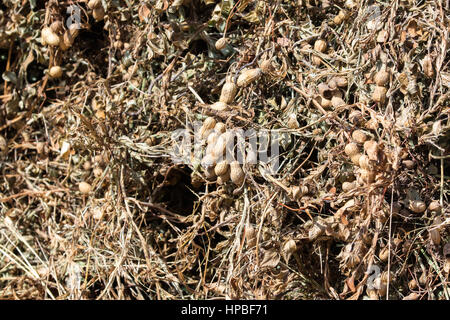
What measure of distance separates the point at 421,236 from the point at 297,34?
0.50m

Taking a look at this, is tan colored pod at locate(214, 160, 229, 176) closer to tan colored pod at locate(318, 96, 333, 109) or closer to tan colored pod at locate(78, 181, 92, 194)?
tan colored pod at locate(318, 96, 333, 109)

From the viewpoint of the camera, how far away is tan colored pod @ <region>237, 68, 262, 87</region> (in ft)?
3.85

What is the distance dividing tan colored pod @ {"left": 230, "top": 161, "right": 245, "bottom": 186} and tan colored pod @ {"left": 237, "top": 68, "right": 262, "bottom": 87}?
170mm

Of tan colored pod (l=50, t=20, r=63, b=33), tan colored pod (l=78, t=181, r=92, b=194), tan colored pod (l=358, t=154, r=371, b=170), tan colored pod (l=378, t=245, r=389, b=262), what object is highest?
tan colored pod (l=50, t=20, r=63, b=33)

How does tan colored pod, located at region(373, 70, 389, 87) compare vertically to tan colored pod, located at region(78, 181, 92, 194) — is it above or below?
above

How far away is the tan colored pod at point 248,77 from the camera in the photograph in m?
1.17

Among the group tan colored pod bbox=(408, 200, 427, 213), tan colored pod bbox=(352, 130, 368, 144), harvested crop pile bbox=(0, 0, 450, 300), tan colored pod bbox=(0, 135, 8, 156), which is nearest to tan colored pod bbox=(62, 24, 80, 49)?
harvested crop pile bbox=(0, 0, 450, 300)

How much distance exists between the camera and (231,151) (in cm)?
112

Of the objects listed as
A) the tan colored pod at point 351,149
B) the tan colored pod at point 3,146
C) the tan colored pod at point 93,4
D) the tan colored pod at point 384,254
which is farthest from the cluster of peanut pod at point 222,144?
the tan colored pod at point 3,146

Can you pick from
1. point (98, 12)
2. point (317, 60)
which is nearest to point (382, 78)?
point (317, 60)

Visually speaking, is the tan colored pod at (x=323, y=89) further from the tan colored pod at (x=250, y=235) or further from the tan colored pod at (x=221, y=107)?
the tan colored pod at (x=250, y=235)

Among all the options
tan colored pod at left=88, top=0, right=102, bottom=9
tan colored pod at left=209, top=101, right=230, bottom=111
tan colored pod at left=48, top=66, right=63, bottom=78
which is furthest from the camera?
tan colored pod at left=48, top=66, right=63, bottom=78

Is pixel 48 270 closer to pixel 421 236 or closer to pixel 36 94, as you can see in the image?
pixel 36 94

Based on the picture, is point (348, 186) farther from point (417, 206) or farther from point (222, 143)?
point (222, 143)
